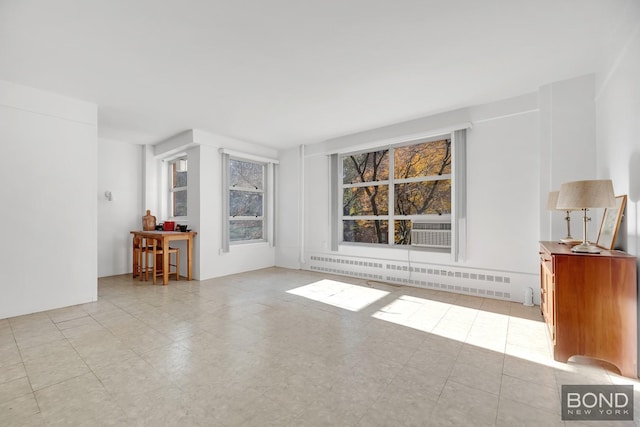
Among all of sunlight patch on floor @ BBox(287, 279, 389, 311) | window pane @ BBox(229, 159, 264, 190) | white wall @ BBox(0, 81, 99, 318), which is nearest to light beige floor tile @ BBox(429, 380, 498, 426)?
sunlight patch on floor @ BBox(287, 279, 389, 311)

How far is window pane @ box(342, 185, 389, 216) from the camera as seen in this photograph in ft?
16.6

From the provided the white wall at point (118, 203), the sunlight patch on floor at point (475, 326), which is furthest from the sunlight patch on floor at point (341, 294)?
the white wall at point (118, 203)

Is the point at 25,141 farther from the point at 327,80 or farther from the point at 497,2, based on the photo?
the point at 497,2

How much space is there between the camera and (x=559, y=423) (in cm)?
153

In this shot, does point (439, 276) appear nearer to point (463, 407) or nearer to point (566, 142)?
point (566, 142)

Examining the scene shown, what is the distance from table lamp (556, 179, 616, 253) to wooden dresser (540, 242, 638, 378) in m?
0.16

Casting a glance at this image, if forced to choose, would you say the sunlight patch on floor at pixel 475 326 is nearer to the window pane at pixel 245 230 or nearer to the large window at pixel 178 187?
the window pane at pixel 245 230

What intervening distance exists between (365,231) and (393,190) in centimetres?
96

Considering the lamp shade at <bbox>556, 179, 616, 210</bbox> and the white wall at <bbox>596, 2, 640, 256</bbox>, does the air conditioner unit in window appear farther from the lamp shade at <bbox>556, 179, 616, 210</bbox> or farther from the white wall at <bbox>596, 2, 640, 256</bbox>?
the lamp shade at <bbox>556, 179, 616, 210</bbox>

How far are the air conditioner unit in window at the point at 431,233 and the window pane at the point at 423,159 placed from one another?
2.59 ft

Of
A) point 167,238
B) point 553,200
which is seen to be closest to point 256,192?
point 167,238

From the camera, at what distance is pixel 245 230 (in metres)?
5.99

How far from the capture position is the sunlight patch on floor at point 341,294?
367 cm

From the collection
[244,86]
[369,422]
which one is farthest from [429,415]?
[244,86]
